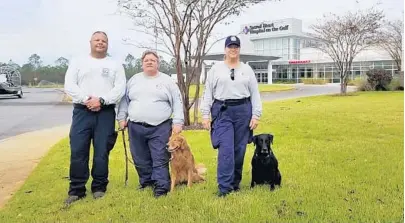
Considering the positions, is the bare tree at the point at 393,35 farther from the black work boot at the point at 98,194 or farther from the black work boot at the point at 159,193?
the black work boot at the point at 98,194

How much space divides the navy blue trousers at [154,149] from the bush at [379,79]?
29256mm

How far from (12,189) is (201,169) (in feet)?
8.28

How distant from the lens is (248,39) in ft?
226

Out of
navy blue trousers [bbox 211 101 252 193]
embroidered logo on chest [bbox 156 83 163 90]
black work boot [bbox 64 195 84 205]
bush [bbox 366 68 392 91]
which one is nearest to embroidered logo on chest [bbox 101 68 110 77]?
embroidered logo on chest [bbox 156 83 163 90]

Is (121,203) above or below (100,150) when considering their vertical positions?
below

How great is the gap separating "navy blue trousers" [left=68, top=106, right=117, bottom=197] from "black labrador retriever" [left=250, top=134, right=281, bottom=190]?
157cm

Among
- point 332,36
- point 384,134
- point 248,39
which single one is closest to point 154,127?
point 384,134

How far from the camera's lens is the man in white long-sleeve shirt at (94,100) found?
4.83m

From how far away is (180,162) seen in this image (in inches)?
206

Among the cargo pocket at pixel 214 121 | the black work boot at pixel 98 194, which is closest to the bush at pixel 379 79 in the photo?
the cargo pocket at pixel 214 121

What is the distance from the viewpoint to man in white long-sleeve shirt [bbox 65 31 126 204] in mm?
4828

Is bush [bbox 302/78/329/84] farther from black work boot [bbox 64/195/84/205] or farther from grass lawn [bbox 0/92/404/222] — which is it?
black work boot [bbox 64/195/84/205]

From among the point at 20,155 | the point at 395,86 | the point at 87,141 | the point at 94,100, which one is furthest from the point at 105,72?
the point at 395,86

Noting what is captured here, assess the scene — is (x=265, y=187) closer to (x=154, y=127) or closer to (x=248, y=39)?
Result: (x=154, y=127)
